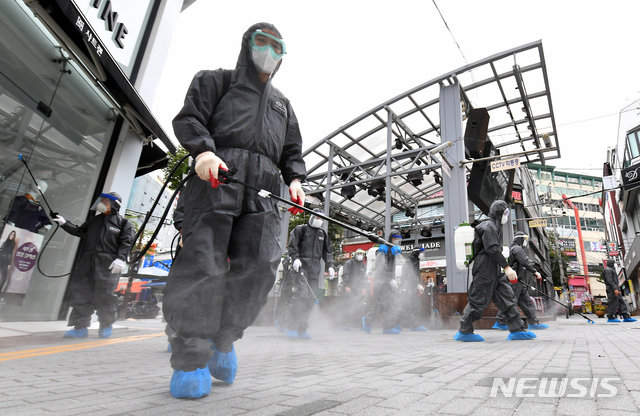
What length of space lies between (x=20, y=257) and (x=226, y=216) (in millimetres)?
5102

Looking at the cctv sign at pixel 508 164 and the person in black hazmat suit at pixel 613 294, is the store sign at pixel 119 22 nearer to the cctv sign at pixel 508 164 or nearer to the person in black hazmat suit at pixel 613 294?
the cctv sign at pixel 508 164

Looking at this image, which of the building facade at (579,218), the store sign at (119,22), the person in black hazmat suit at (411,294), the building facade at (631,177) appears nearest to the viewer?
the store sign at (119,22)

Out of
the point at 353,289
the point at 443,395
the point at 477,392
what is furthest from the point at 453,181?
the point at 443,395

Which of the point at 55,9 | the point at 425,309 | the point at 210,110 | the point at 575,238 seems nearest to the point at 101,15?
the point at 55,9

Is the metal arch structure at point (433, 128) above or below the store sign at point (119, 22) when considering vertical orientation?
above

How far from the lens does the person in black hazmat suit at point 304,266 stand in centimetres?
588

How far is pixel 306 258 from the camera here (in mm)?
6582

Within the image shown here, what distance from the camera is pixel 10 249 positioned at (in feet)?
15.9

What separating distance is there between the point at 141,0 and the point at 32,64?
316 centimetres

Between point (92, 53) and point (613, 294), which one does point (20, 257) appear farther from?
point (613, 294)

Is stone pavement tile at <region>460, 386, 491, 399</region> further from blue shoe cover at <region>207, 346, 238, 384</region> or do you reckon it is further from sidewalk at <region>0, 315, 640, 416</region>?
blue shoe cover at <region>207, 346, 238, 384</region>

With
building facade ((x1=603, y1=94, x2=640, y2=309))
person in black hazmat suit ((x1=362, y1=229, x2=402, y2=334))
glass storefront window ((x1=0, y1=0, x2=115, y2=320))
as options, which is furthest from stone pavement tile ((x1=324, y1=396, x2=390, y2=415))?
building facade ((x1=603, y1=94, x2=640, y2=309))

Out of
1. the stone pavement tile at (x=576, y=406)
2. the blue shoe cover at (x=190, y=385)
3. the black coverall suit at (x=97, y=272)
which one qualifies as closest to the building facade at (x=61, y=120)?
the black coverall suit at (x=97, y=272)

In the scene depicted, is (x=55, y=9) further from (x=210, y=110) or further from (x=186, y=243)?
(x=186, y=243)
